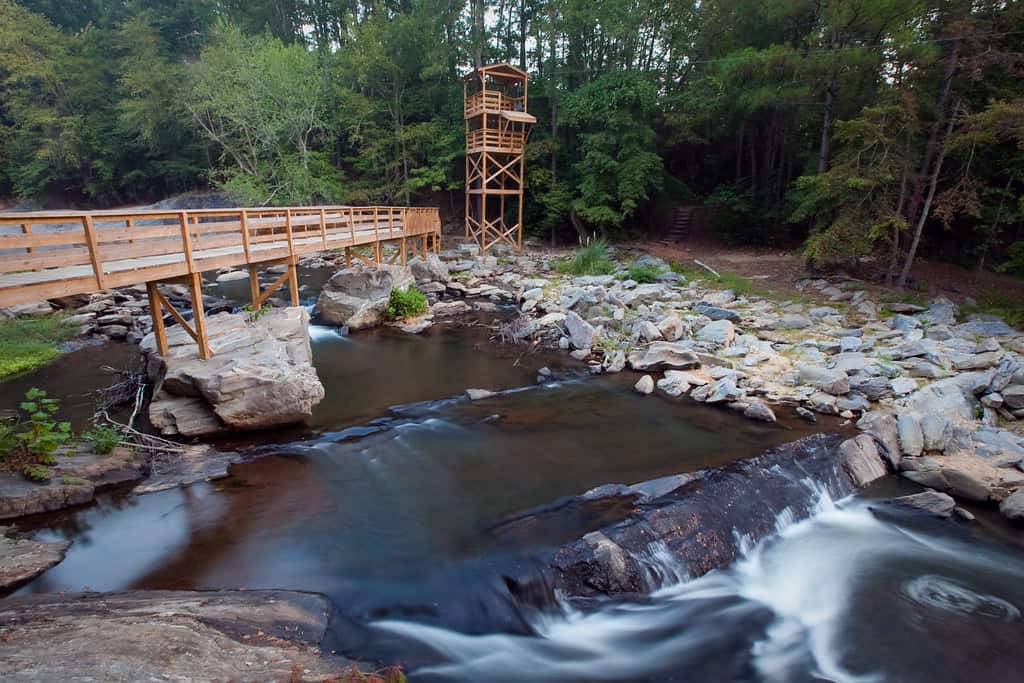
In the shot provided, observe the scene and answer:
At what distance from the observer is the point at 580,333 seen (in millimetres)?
12055

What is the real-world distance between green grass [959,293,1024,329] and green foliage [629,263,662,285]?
7.84 metres

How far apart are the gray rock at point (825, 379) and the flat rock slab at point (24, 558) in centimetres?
1064

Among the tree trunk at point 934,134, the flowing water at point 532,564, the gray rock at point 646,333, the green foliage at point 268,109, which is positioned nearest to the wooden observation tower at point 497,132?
the green foliage at point 268,109

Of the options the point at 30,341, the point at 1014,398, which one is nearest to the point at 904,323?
the point at 1014,398

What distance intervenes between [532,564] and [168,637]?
2973 mm

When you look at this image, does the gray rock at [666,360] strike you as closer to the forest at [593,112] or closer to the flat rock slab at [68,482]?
the forest at [593,112]

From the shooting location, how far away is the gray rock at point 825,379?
876 cm

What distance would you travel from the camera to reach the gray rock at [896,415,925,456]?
23.4 feet

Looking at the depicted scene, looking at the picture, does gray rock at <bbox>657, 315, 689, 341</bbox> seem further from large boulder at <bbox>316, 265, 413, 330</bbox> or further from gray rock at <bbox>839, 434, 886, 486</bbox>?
large boulder at <bbox>316, 265, 413, 330</bbox>

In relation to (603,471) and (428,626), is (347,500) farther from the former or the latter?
(603,471)

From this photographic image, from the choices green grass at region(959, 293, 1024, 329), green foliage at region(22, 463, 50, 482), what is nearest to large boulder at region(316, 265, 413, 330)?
green foliage at region(22, 463, 50, 482)

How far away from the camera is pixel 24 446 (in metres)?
5.98

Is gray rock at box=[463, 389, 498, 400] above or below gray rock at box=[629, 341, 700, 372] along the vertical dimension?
below

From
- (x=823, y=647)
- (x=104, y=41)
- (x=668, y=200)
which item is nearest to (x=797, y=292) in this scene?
(x=668, y=200)
